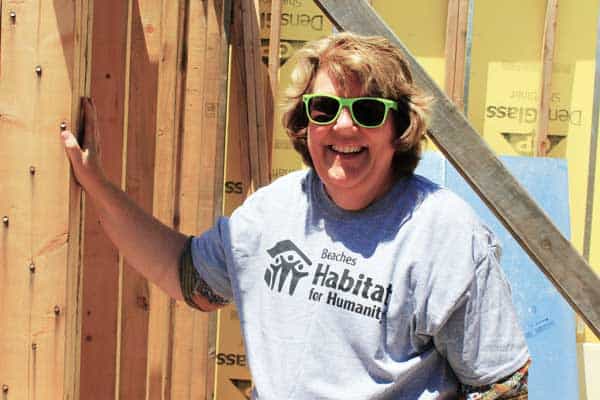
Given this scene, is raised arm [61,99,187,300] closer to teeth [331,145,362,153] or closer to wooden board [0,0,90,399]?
wooden board [0,0,90,399]

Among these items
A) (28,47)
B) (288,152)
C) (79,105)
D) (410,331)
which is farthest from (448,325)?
(288,152)

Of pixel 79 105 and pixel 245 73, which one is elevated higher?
pixel 245 73

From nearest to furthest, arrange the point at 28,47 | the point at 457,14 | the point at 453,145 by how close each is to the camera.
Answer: the point at 28,47, the point at 453,145, the point at 457,14

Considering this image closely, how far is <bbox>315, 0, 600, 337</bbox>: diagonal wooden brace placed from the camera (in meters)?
2.44

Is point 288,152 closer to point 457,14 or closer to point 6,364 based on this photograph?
point 457,14

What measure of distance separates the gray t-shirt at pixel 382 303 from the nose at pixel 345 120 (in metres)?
0.21

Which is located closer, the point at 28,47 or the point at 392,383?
the point at 392,383

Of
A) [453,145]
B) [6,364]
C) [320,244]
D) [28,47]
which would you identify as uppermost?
[28,47]

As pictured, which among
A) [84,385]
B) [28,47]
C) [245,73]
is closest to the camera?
[28,47]

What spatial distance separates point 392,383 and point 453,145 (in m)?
0.78

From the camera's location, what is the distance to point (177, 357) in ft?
13.2

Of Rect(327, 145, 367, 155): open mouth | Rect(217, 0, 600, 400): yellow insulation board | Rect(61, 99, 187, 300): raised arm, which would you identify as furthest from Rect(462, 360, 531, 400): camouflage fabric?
Rect(217, 0, 600, 400): yellow insulation board

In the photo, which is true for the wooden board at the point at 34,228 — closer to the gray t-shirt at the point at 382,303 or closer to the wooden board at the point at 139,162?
the gray t-shirt at the point at 382,303

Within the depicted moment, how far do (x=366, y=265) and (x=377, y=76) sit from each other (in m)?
0.45
